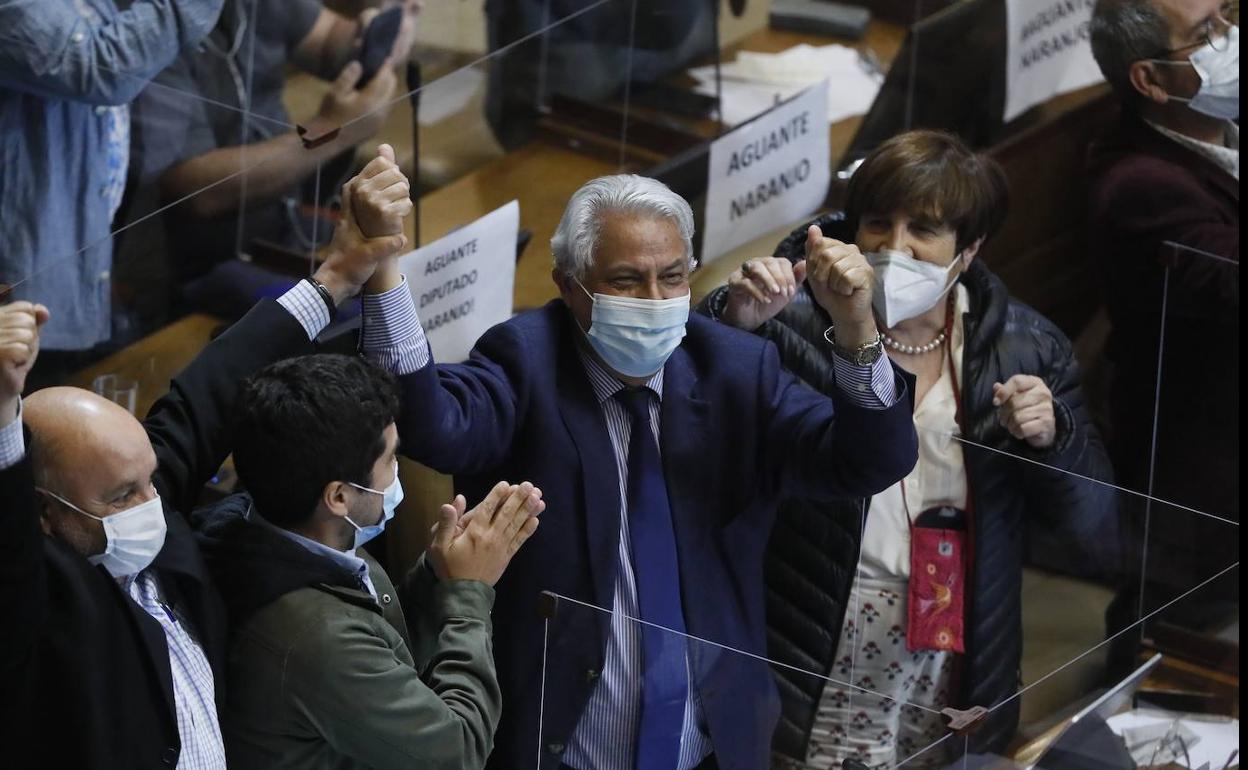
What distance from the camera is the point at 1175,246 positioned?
4.04m

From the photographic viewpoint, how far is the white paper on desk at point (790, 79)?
17.2 ft

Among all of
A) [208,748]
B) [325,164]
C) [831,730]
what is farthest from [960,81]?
[208,748]

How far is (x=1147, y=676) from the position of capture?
3090 millimetres

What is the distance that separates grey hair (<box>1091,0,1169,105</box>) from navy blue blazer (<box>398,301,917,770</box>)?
5.27ft

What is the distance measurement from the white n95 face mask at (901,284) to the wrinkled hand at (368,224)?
0.90m

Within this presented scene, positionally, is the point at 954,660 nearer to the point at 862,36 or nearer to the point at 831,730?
the point at 831,730

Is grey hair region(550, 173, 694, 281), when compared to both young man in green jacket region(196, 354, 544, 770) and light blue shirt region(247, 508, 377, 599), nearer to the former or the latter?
young man in green jacket region(196, 354, 544, 770)

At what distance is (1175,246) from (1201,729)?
50.0 inches

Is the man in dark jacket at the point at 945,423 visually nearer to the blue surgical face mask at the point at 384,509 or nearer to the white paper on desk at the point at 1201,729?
the white paper on desk at the point at 1201,729

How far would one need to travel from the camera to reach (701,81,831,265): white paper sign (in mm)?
4039

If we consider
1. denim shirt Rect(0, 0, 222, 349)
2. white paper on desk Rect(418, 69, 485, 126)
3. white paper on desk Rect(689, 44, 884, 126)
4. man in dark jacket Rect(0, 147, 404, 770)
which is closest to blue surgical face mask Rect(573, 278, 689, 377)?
man in dark jacket Rect(0, 147, 404, 770)

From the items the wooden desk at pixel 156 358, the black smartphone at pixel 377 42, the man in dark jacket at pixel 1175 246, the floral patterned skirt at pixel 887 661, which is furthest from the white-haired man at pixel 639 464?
the black smartphone at pixel 377 42

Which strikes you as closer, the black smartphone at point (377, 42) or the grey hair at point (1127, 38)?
the grey hair at point (1127, 38)

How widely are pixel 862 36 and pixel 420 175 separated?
2011mm
